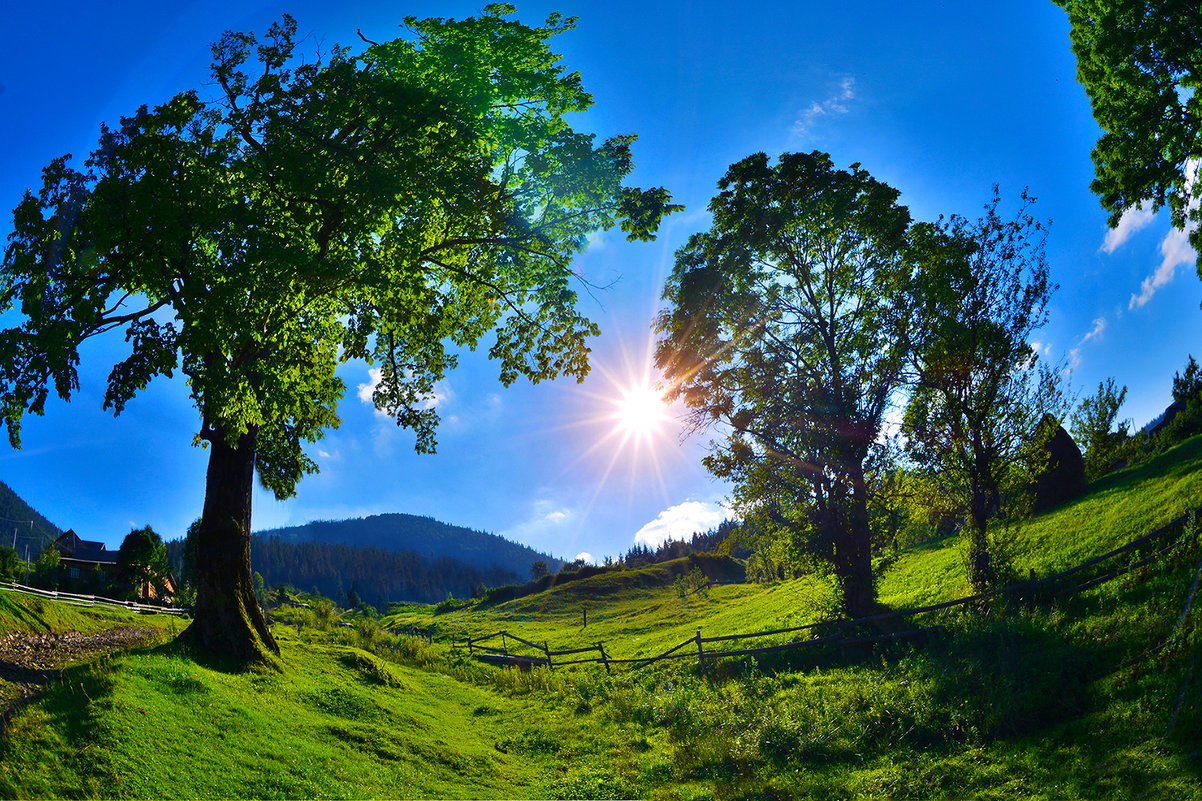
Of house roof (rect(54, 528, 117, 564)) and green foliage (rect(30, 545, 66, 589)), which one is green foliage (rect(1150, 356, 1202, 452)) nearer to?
green foliage (rect(30, 545, 66, 589))

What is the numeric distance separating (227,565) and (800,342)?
19833mm

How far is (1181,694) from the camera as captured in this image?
29.4 feet

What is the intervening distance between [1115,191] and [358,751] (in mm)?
25667

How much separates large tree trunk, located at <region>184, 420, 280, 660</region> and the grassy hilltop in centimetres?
120

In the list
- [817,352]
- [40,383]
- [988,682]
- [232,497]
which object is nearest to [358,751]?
[232,497]

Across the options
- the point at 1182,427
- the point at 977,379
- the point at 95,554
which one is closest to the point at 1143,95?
the point at 977,379

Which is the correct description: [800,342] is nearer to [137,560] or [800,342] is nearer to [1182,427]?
[1182,427]

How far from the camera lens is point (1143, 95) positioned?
1698 cm

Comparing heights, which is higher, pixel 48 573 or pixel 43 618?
pixel 43 618

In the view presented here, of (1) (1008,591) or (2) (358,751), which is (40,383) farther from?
(1) (1008,591)

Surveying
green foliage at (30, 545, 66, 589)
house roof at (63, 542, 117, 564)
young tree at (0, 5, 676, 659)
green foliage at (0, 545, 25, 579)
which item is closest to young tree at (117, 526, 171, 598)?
green foliage at (30, 545, 66, 589)

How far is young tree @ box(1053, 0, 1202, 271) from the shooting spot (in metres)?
16.1

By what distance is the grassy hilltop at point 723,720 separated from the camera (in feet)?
27.1

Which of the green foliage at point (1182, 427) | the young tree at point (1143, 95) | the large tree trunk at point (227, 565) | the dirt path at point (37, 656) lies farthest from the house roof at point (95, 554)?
the green foliage at point (1182, 427)
